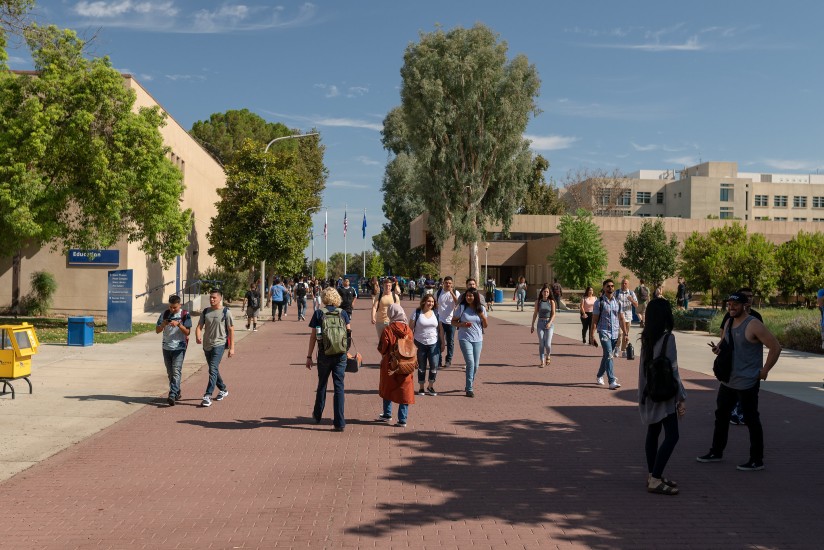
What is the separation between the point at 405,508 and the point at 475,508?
1.82ft

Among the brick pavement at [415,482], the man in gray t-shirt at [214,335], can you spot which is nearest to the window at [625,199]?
the brick pavement at [415,482]

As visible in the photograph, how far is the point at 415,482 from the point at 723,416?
3.17 m

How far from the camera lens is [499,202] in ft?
159

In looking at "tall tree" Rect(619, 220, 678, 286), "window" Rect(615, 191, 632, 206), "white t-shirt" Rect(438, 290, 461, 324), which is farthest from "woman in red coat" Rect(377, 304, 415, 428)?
"window" Rect(615, 191, 632, 206)

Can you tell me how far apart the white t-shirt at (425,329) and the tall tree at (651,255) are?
34.8 m

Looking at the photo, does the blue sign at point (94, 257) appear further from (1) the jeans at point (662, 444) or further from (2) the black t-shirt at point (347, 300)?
(1) the jeans at point (662, 444)

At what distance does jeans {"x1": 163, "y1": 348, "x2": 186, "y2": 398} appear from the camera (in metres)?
11.4

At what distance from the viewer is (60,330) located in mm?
23531

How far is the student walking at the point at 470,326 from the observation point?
12242 mm

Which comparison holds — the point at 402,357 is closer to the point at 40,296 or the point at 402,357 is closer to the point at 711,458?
the point at 711,458

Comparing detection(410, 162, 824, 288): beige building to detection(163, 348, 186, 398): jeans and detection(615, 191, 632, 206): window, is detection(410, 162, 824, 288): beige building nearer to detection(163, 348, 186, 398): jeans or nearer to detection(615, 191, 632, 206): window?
detection(615, 191, 632, 206): window

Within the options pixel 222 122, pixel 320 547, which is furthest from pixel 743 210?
pixel 320 547

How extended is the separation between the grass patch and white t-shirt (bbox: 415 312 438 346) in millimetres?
11447

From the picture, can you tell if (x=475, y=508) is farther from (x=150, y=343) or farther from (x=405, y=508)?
(x=150, y=343)
